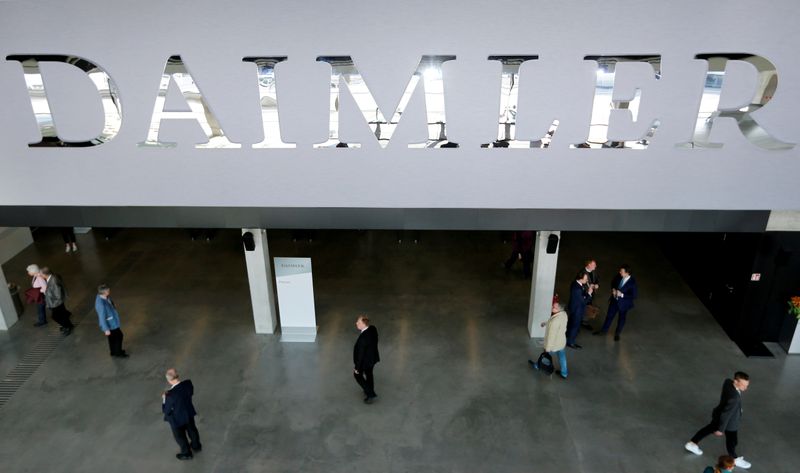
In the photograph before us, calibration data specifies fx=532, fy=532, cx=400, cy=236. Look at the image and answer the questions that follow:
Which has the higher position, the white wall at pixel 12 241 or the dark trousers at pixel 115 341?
the white wall at pixel 12 241

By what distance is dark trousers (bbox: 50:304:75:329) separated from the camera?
9.65m

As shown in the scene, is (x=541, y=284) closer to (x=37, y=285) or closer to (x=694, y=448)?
(x=694, y=448)

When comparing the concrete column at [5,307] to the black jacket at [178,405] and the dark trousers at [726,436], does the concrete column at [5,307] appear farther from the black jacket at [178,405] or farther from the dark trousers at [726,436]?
the dark trousers at [726,436]

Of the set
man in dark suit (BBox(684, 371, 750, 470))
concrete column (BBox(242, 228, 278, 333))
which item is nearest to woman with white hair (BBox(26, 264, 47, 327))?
concrete column (BBox(242, 228, 278, 333))

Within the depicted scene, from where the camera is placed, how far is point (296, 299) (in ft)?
31.7

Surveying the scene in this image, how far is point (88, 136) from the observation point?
737 cm

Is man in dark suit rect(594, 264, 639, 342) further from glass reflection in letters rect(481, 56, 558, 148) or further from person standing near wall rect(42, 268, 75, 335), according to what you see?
person standing near wall rect(42, 268, 75, 335)

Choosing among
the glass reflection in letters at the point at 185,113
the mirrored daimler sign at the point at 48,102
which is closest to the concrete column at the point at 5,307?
the mirrored daimler sign at the point at 48,102

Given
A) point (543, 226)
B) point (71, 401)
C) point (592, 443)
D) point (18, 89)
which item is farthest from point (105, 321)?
point (592, 443)

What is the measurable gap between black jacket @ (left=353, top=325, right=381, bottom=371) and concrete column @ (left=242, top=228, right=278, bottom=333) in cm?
269

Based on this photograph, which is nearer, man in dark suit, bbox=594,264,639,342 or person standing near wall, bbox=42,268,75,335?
man in dark suit, bbox=594,264,639,342

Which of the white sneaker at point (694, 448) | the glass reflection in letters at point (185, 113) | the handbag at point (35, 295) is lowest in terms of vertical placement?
the white sneaker at point (694, 448)

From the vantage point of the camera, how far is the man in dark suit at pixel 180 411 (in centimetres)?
668

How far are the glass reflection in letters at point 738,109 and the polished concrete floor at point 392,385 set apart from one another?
3.88 m
